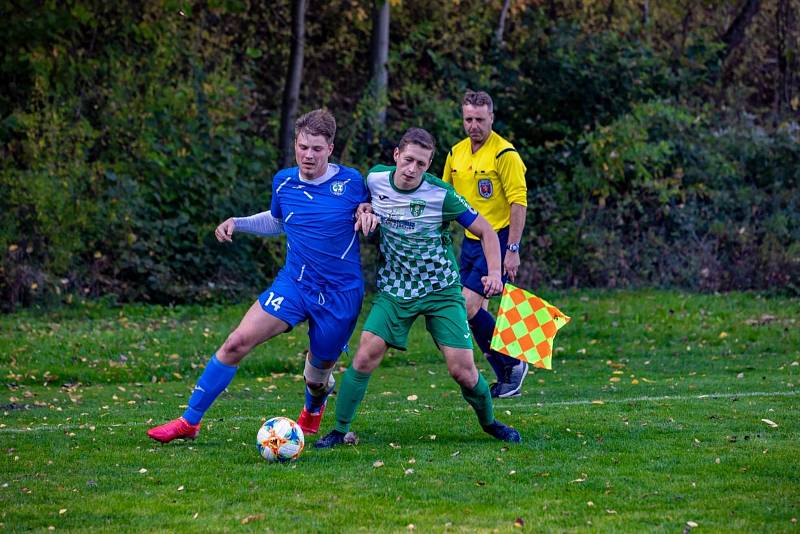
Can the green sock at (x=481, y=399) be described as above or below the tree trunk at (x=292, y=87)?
below

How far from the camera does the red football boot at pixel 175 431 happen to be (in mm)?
7699

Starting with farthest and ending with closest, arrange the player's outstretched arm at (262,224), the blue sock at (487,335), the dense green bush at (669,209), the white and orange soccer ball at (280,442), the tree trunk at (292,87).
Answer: the tree trunk at (292,87)
the dense green bush at (669,209)
the blue sock at (487,335)
the player's outstretched arm at (262,224)
the white and orange soccer ball at (280,442)

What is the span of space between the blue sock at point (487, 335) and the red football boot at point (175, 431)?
2.90m

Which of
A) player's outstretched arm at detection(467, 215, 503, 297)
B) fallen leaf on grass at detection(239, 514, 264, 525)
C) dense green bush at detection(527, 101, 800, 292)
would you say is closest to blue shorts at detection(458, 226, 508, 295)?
player's outstretched arm at detection(467, 215, 503, 297)

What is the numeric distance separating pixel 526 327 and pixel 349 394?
1.65 m

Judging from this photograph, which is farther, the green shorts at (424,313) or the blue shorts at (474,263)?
the blue shorts at (474,263)

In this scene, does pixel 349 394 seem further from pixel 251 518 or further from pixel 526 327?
pixel 251 518

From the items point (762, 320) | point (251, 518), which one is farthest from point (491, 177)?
point (762, 320)

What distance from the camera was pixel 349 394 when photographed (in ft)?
25.1

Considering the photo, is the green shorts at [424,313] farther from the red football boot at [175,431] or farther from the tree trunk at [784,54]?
the tree trunk at [784,54]

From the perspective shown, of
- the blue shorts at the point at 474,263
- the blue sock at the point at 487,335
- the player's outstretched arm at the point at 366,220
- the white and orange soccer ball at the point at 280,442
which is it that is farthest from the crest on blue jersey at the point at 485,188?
the white and orange soccer ball at the point at 280,442

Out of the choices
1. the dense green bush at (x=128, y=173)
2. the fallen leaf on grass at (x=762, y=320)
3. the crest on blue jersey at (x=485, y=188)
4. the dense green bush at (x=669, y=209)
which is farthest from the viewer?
the dense green bush at (x=669, y=209)

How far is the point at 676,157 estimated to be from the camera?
19.6m

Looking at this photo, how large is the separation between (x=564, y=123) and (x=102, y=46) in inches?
304
